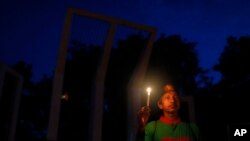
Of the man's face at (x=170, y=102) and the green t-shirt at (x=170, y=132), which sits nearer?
the green t-shirt at (x=170, y=132)

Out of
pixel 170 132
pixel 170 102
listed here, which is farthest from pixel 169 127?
pixel 170 102

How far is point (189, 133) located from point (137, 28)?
5980 millimetres

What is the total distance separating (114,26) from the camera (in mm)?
8562

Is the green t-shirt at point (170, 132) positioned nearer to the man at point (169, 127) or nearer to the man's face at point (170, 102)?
the man at point (169, 127)

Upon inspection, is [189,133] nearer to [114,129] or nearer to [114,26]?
[114,26]

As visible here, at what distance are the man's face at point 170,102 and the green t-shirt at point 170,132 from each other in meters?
0.12

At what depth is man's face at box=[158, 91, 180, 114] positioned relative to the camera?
3.13 m

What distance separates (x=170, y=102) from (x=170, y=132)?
273 mm

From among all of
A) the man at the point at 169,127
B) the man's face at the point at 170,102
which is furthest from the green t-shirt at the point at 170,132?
the man's face at the point at 170,102

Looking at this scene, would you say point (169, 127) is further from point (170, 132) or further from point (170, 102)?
point (170, 102)

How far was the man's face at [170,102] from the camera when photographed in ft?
10.3

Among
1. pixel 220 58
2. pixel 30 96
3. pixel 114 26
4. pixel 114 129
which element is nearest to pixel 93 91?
pixel 114 26

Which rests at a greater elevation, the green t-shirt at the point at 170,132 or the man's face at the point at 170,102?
the man's face at the point at 170,102

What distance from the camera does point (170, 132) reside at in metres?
3.05
